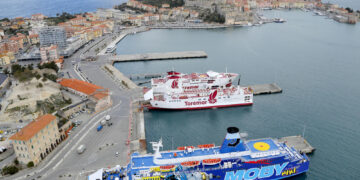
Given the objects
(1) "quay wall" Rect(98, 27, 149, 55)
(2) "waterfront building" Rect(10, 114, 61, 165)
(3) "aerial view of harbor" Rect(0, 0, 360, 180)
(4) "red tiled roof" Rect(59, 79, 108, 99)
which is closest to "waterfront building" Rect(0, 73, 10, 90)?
(3) "aerial view of harbor" Rect(0, 0, 360, 180)

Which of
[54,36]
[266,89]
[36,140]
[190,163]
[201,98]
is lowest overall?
[190,163]

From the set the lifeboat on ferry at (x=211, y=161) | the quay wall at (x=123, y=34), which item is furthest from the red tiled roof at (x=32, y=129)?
the quay wall at (x=123, y=34)

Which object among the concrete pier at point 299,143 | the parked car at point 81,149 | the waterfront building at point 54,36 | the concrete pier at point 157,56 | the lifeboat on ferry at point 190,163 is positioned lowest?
the concrete pier at point 299,143

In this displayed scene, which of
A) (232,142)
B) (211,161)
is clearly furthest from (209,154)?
(232,142)

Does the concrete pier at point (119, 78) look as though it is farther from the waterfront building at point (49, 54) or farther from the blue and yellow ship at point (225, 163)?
the blue and yellow ship at point (225, 163)

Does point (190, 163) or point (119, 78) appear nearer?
point (190, 163)

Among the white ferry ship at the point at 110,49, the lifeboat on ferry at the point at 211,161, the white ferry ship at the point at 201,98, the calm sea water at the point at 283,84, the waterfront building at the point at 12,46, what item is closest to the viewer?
the lifeboat on ferry at the point at 211,161

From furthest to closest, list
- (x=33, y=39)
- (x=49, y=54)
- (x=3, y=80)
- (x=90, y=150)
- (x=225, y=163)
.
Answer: (x=33, y=39)
(x=49, y=54)
(x=3, y=80)
(x=90, y=150)
(x=225, y=163)

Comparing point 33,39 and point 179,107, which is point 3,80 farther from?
point 33,39
